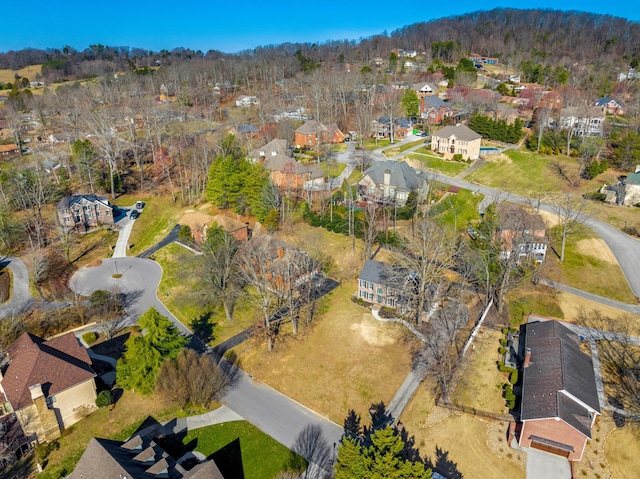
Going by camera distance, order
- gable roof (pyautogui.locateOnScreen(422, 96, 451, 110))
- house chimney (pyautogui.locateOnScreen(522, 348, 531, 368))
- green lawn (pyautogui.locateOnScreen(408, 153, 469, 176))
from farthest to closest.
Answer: gable roof (pyautogui.locateOnScreen(422, 96, 451, 110)) < green lawn (pyautogui.locateOnScreen(408, 153, 469, 176)) < house chimney (pyautogui.locateOnScreen(522, 348, 531, 368))

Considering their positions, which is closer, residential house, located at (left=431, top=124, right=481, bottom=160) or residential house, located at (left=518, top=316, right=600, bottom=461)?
residential house, located at (left=518, top=316, right=600, bottom=461)

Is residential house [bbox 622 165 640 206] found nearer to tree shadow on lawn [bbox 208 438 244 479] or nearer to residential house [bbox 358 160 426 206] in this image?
residential house [bbox 358 160 426 206]

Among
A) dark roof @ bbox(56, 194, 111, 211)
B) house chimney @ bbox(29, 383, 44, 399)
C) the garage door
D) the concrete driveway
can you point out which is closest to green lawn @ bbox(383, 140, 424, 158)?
dark roof @ bbox(56, 194, 111, 211)

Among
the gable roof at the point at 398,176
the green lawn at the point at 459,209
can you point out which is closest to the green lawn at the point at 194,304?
the green lawn at the point at 459,209

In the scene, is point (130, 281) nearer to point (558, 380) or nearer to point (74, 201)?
point (74, 201)

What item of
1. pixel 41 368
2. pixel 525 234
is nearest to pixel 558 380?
pixel 525 234

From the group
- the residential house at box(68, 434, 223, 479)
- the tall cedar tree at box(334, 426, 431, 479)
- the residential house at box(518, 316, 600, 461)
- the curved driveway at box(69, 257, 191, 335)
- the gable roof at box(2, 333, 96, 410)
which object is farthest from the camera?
the curved driveway at box(69, 257, 191, 335)

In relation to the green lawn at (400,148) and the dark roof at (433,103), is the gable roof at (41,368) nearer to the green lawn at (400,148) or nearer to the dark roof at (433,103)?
the green lawn at (400,148)
